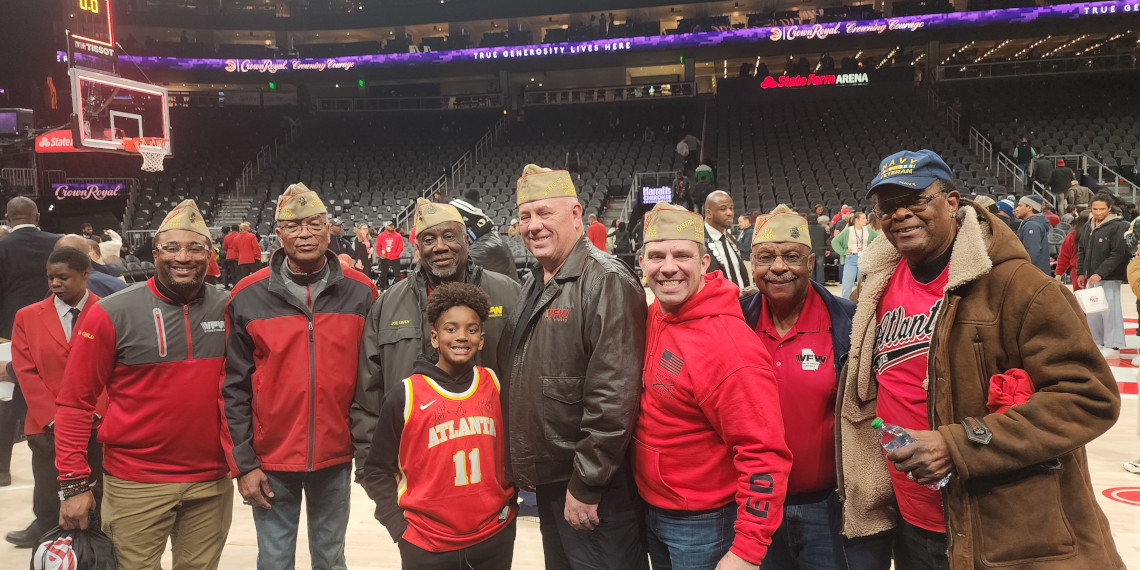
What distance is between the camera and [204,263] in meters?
2.60

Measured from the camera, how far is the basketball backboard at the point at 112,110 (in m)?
11.4

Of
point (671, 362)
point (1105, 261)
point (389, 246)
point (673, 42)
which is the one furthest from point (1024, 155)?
point (671, 362)

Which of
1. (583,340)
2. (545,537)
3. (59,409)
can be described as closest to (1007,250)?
(583,340)

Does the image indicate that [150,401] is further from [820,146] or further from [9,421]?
[820,146]

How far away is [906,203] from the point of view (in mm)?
1788

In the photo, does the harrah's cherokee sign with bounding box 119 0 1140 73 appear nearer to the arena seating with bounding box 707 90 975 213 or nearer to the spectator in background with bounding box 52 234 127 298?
the arena seating with bounding box 707 90 975 213

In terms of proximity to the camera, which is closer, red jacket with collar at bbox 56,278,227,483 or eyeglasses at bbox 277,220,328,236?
red jacket with collar at bbox 56,278,227,483

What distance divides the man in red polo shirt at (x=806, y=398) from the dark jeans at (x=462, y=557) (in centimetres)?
82

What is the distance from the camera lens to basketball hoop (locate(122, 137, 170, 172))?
516 inches

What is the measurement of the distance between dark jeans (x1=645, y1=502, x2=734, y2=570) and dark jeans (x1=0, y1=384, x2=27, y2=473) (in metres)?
4.02

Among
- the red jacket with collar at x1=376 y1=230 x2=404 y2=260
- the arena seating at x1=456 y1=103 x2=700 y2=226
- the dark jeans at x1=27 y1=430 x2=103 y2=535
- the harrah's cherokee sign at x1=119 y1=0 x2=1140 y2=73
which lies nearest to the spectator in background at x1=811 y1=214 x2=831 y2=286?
the arena seating at x1=456 y1=103 x2=700 y2=226

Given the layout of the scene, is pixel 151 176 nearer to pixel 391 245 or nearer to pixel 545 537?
pixel 391 245

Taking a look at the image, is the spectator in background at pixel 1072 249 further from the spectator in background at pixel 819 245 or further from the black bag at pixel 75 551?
the black bag at pixel 75 551

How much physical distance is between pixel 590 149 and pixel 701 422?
66.1ft
